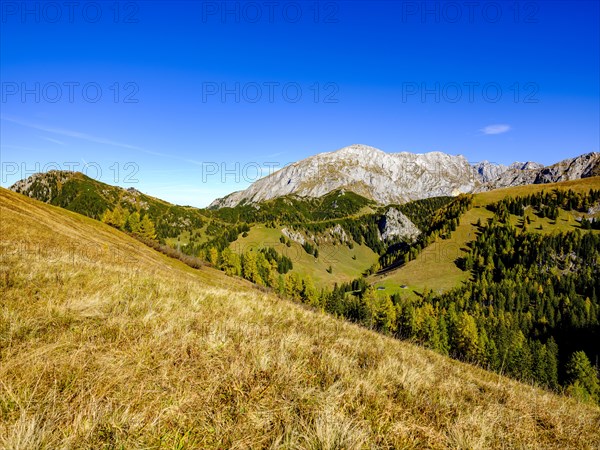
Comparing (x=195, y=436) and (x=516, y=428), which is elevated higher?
(x=195, y=436)

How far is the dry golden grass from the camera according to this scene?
326 centimetres

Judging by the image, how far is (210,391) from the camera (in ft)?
13.2

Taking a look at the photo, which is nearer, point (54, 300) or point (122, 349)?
point (122, 349)

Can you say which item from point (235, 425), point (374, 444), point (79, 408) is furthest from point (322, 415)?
point (79, 408)

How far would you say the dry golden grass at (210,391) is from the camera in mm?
3258

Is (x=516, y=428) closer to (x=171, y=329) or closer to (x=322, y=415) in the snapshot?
(x=322, y=415)

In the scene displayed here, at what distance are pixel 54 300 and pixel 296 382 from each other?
5.49 m

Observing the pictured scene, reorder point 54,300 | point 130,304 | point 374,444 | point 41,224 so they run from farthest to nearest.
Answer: point 41,224, point 130,304, point 54,300, point 374,444

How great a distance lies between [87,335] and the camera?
516cm

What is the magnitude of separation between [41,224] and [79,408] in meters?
46.8

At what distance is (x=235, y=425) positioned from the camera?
3.46m

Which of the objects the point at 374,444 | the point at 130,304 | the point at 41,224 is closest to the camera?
the point at 374,444

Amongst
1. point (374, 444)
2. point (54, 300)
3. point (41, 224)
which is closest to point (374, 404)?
point (374, 444)

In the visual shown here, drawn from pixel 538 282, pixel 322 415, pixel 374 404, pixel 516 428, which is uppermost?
pixel 322 415
